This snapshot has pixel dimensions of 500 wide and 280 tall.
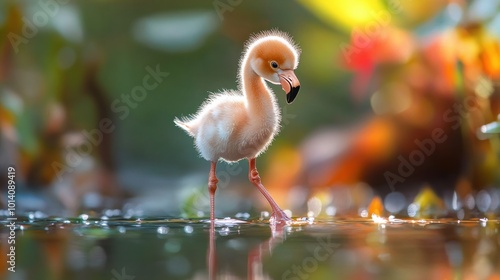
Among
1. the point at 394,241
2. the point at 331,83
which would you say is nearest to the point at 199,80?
the point at 331,83

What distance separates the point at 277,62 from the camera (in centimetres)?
230

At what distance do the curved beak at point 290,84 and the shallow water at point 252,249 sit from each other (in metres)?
0.37

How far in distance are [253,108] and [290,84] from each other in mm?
128

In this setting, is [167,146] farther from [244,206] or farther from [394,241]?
[394,241]

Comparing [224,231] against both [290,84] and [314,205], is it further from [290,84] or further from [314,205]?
[314,205]

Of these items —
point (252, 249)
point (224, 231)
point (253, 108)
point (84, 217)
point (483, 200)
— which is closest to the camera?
point (252, 249)

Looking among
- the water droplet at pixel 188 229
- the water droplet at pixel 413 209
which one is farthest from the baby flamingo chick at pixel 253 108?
the water droplet at pixel 413 209

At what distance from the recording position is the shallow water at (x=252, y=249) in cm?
154

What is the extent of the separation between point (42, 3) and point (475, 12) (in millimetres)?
1675

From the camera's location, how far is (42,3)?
10.5 feet

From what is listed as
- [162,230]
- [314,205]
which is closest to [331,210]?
[314,205]

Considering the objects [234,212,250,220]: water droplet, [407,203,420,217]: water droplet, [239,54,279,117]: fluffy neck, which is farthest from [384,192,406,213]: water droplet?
[239,54,279,117]: fluffy neck

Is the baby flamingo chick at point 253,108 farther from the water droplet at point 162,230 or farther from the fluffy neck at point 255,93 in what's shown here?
the water droplet at point 162,230

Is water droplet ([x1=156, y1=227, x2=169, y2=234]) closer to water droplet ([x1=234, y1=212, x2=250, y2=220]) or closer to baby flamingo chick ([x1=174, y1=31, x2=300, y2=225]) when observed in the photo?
baby flamingo chick ([x1=174, y1=31, x2=300, y2=225])
